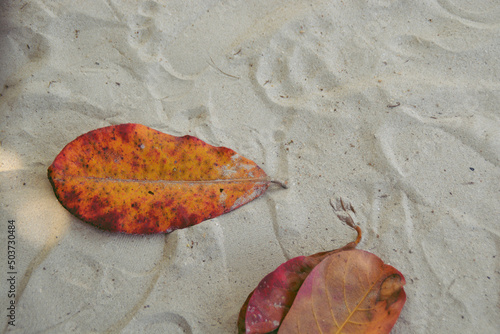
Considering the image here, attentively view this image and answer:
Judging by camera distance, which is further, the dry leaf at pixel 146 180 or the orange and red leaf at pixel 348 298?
the dry leaf at pixel 146 180

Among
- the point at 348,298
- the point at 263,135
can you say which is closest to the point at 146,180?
the point at 263,135

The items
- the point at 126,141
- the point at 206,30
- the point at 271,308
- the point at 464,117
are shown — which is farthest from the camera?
the point at 206,30

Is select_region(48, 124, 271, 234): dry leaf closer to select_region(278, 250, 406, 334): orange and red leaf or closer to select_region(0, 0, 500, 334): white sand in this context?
select_region(0, 0, 500, 334): white sand

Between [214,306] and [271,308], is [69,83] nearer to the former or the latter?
[214,306]

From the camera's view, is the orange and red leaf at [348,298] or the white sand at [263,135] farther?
the white sand at [263,135]

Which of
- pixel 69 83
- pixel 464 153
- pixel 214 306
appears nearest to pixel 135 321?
pixel 214 306

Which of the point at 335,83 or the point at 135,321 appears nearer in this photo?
the point at 135,321

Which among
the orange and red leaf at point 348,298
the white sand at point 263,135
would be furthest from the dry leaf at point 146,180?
the orange and red leaf at point 348,298

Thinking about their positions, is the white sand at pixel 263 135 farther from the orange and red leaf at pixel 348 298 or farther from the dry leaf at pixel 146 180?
the orange and red leaf at pixel 348 298
